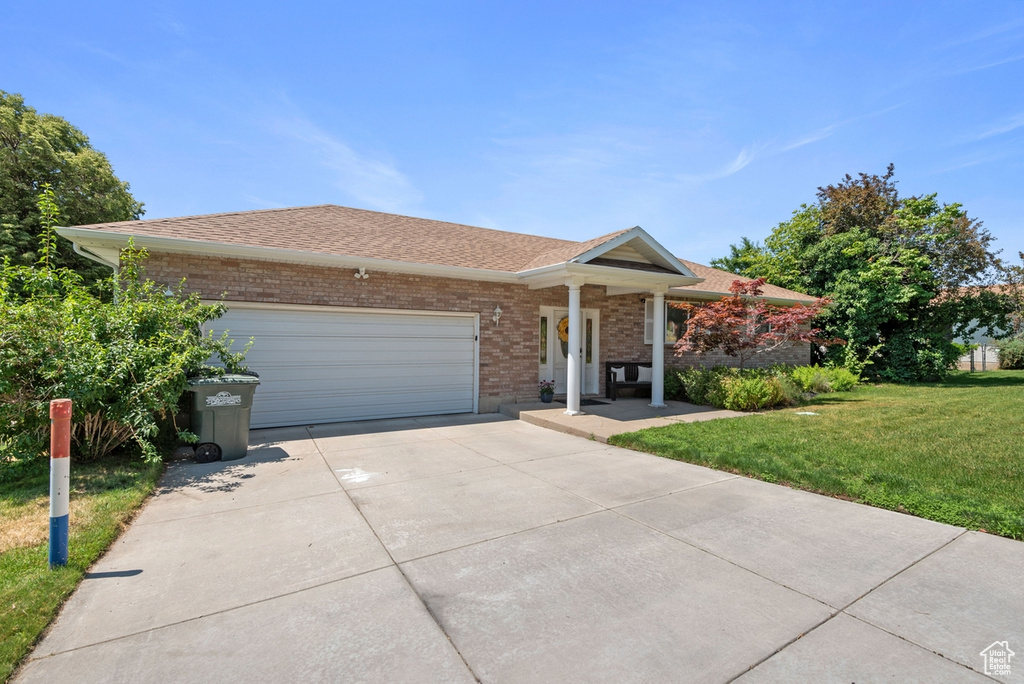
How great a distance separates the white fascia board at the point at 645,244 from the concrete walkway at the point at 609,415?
3.02 meters

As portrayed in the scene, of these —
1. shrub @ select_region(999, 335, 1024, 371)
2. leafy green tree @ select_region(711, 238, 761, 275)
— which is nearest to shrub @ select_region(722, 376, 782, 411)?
shrub @ select_region(999, 335, 1024, 371)

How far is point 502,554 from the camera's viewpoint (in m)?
3.37

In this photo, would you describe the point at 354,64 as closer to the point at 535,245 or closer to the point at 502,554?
the point at 535,245

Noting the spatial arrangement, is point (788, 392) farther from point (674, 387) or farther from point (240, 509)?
point (240, 509)

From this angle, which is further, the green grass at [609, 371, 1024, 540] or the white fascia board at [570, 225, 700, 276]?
the white fascia board at [570, 225, 700, 276]

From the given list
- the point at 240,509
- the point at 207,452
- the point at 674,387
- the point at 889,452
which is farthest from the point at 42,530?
→ the point at 674,387

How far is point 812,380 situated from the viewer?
12.9 meters

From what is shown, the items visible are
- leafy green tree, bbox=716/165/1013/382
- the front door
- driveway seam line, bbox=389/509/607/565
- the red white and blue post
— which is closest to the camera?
the red white and blue post

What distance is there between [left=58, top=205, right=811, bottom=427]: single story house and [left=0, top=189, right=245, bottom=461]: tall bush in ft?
5.03

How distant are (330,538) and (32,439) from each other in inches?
163

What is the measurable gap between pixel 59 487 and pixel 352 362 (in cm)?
584

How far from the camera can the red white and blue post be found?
9.94ft

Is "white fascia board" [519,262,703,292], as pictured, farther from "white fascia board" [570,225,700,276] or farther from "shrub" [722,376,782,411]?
"shrub" [722,376,782,411]

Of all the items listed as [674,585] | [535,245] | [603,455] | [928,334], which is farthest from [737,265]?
[674,585]
